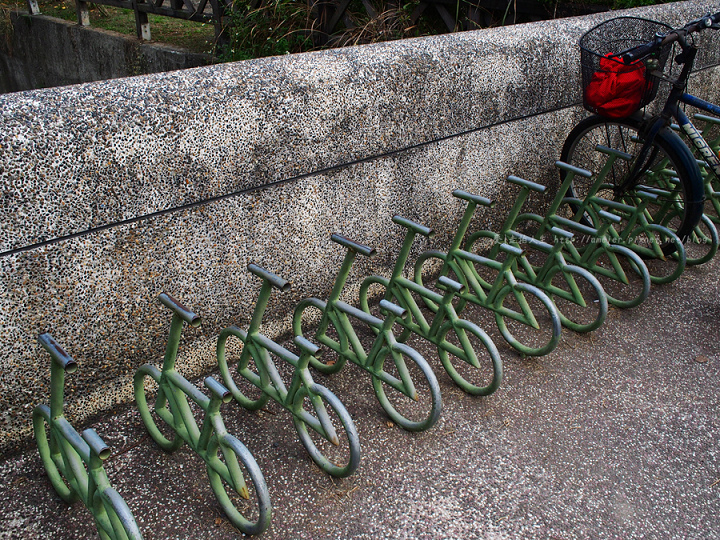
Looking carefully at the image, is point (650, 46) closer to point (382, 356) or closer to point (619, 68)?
point (619, 68)

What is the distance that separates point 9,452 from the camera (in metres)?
2.29

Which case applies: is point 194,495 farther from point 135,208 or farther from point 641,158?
point 641,158

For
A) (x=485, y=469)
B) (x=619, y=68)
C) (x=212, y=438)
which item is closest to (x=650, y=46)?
(x=619, y=68)

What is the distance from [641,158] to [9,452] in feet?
11.4

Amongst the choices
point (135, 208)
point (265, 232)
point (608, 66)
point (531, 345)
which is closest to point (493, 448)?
point (531, 345)

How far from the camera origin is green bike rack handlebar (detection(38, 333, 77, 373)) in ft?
5.71

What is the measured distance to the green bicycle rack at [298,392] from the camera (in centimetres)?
216

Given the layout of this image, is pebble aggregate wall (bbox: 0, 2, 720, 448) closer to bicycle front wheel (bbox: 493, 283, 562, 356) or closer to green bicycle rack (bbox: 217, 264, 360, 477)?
green bicycle rack (bbox: 217, 264, 360, 477)

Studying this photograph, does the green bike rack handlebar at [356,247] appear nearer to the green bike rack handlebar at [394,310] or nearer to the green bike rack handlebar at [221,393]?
the green bike rack handlebar at [394,310]

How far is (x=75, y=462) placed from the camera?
6.37ft

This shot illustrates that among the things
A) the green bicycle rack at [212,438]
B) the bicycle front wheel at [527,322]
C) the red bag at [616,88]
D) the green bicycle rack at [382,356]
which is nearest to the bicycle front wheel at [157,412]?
the green bicycle rack at [212,438]

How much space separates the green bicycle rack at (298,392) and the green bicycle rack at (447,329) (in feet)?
1.73

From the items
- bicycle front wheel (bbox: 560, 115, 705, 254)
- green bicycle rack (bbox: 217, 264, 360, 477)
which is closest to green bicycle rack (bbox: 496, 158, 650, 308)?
bicycle front wheel (bbox: 560, 115, 705, 254)

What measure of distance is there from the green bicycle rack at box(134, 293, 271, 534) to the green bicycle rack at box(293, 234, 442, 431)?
681 mm
